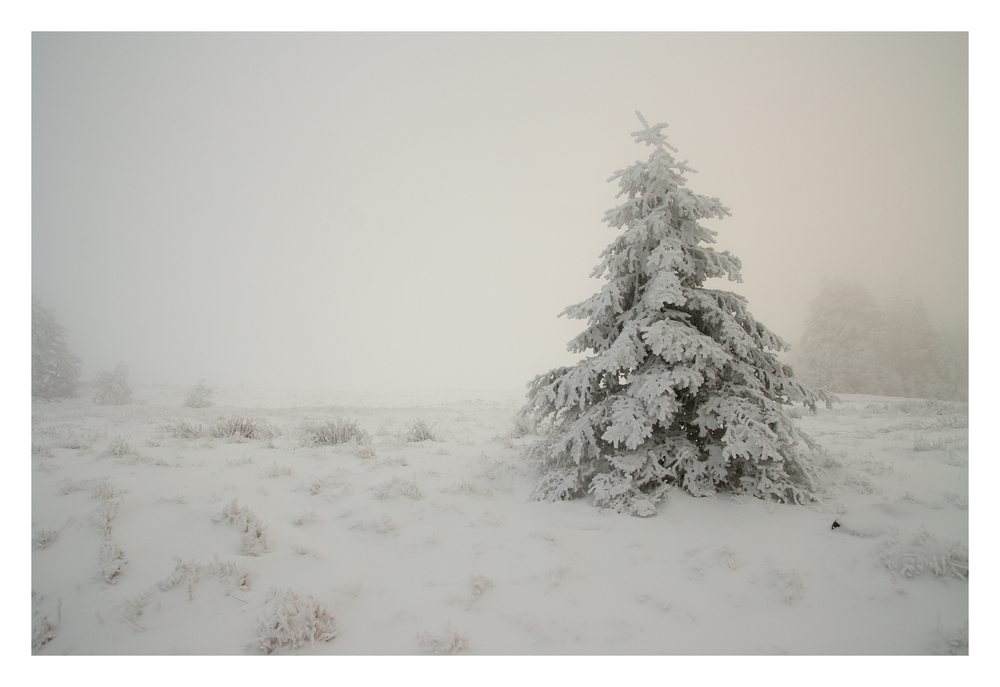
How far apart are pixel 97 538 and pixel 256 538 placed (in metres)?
2.12

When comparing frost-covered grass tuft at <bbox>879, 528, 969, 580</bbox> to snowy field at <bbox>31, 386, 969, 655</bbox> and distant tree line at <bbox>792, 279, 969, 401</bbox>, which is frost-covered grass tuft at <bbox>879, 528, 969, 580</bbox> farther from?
distant tree line at <bbox>792, 279, 969, 401</bbox>

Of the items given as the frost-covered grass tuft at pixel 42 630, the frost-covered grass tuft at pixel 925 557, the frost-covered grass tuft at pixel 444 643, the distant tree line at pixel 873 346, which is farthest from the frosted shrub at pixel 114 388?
the distant tree line at pixel 873 346

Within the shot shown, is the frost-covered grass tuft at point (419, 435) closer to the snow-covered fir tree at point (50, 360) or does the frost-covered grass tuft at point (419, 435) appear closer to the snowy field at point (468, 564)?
the snowy field at point (468, 564)

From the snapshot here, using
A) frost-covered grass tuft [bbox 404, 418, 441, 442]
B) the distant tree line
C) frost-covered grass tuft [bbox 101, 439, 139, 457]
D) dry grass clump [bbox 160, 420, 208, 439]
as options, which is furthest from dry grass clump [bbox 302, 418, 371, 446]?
the distant tree line

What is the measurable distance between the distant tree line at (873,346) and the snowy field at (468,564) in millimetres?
22488

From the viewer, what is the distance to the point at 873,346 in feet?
84.3

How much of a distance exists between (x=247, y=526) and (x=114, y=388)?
21.6m

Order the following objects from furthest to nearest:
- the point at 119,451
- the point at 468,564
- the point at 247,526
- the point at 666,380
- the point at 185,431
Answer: the point at 185,431 < the point at 119,451 < the point at 666,380 < the point at 247,526 < the point at 468,564

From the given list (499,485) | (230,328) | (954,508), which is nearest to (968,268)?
(954,508)

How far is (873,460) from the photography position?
25.8 ft

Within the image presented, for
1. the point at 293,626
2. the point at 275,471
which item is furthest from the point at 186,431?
the point at 293,626

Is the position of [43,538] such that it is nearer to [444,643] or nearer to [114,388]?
[444,643]

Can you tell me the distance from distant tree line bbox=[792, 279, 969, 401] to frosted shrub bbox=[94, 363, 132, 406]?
41.2 m
